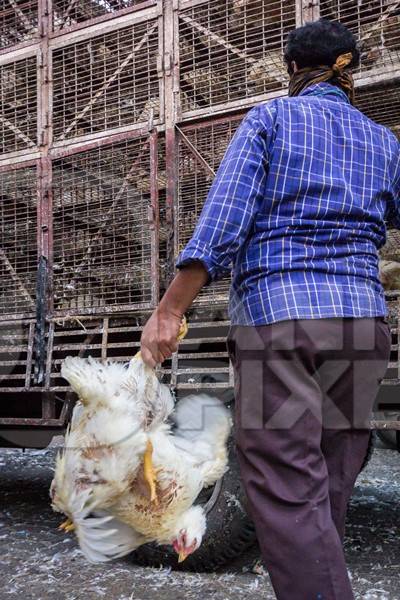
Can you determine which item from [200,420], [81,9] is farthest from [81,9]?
[200,420]

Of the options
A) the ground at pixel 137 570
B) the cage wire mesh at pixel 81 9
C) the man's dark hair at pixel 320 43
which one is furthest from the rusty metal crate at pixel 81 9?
the ground at pixel 137 570

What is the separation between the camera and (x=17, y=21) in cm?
489

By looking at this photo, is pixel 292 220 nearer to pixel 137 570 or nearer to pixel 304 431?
pixel 304 431

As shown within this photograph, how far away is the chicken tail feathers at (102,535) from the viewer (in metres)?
2.03

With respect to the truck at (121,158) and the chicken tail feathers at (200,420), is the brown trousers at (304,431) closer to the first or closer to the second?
the chicken tail feathers at (200,420)

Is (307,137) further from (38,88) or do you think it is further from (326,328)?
(38,88)

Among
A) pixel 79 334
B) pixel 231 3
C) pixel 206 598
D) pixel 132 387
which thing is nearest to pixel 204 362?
pixel 79 334

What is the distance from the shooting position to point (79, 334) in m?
3.97

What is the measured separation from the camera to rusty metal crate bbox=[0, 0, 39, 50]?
191 inches

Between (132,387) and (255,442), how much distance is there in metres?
0.60

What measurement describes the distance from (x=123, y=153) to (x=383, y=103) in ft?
5.84

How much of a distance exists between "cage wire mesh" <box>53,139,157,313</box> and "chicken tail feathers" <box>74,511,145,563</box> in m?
2.10

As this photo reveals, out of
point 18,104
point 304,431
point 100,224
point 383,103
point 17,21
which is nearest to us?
point 304,431

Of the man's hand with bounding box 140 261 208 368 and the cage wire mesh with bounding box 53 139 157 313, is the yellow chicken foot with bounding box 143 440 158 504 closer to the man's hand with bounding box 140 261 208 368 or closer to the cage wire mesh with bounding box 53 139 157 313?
the man's hand with bounding box 140 261 208 368
